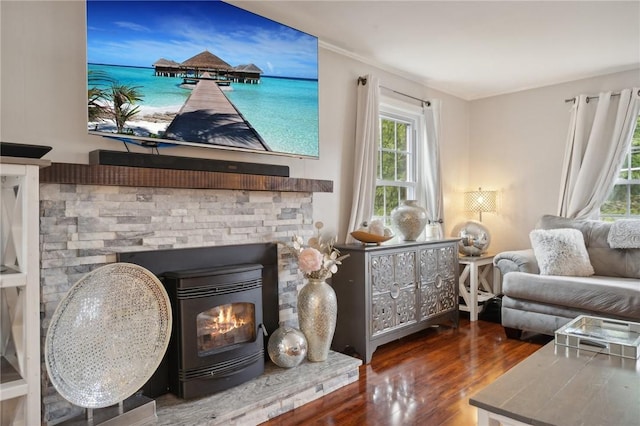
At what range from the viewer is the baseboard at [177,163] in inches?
78.3

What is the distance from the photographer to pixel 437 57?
3545 mm

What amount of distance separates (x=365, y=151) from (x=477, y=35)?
118 cm

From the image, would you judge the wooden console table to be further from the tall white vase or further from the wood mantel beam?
the wood mantel beam

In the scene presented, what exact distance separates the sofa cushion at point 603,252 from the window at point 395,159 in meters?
1.41

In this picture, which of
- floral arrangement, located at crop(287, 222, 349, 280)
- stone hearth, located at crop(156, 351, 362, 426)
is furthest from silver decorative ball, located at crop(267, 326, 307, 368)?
floral arrangement, located at crop(287, 222, 349, 280)

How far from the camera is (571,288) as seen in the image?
10.1ft

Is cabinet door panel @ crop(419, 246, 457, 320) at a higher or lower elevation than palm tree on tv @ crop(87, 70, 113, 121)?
lower

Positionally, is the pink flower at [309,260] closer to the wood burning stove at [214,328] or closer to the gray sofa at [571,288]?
the wood burning stove at [214,328]

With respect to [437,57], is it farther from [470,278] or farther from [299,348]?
[299,348]

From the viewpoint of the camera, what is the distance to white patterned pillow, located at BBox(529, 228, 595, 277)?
3.41 metres

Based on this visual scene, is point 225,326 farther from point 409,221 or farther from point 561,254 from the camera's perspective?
point 561,254

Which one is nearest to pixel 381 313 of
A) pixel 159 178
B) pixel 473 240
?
pixel 473 240

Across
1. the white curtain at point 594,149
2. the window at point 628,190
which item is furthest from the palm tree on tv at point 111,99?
the window at point 628,190

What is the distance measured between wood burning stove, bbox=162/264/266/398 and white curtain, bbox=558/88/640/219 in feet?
10.6
